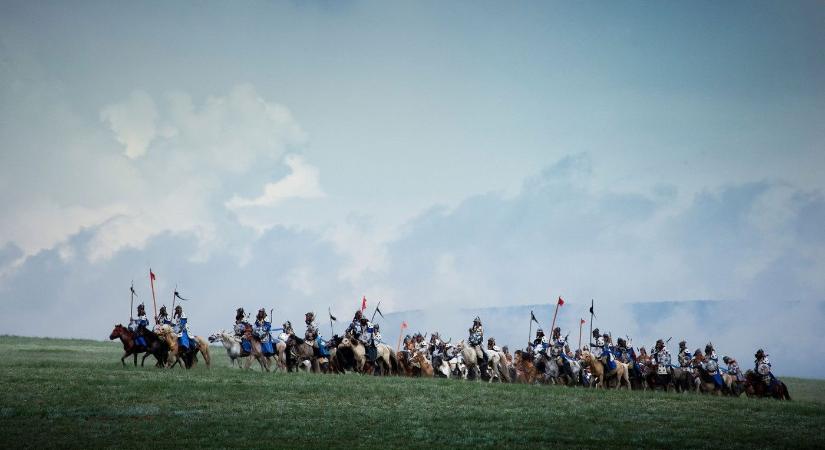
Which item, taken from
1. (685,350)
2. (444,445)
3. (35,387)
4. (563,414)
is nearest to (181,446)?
(444,445)

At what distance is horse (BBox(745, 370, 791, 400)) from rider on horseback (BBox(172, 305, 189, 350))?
88.1ft

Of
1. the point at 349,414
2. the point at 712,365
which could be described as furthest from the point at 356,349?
the point at 712,365

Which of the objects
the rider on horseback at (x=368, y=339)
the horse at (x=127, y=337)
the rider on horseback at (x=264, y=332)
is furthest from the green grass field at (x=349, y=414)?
the rider on horseback at (x=368, y=339)

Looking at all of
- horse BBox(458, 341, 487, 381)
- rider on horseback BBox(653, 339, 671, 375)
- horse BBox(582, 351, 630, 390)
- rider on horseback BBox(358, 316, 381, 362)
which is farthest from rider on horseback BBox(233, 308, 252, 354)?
rider on horseback BBox(653, 339, 671, 375)

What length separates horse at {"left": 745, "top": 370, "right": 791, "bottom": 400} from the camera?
3991 centimetres

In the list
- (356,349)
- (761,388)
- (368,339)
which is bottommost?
(761,388)

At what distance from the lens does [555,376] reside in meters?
39.1

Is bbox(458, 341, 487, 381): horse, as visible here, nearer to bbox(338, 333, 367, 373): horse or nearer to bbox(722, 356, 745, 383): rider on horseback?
bbox(338, 333, 367, 373): horse

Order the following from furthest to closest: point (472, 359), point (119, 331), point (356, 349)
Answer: point (472, 359)
point (356, 349)
point (119, 331)

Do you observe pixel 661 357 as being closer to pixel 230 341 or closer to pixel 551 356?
pixel 551 356

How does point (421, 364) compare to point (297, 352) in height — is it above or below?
below

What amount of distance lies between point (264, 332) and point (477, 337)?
10.6 meters

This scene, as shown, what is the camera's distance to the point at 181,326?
37125 millimetres

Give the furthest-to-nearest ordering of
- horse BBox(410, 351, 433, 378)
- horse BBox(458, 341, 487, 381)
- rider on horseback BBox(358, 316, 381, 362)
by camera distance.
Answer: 1. horse BBox(410, 351, 433, 378)
2. horse BBox(458, 341, 487, 381)
3. rider on horseback BBox(358, 316, 381, 362)
